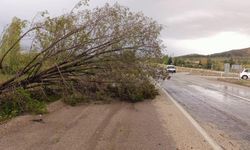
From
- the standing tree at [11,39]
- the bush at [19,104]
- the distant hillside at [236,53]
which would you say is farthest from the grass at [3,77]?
the distant hillside at [236,53]

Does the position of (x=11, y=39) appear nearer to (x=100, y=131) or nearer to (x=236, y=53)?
(x=100, y=131)

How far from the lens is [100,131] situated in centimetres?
980

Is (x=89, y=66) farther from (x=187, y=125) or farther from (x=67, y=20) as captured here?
(x=187, y=125)

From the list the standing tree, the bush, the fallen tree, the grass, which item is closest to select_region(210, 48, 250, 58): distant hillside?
the fallen tree

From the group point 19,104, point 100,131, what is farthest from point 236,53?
point 100,131

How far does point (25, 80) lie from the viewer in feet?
44.9

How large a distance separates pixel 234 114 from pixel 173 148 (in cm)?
687

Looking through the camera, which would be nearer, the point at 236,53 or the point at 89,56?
the point at 89,56

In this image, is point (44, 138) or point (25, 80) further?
point (25, 80)

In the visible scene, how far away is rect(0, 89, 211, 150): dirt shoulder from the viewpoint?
332 inches

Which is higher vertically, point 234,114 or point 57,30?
point 57,30

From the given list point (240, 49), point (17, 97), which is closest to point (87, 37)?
point (17, 97)

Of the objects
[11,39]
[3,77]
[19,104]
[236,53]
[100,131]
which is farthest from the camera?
[236,53]

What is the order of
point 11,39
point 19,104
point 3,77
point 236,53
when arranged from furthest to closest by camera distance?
point 236,53 < point 3,77 < point 11,39 < point 19,104
